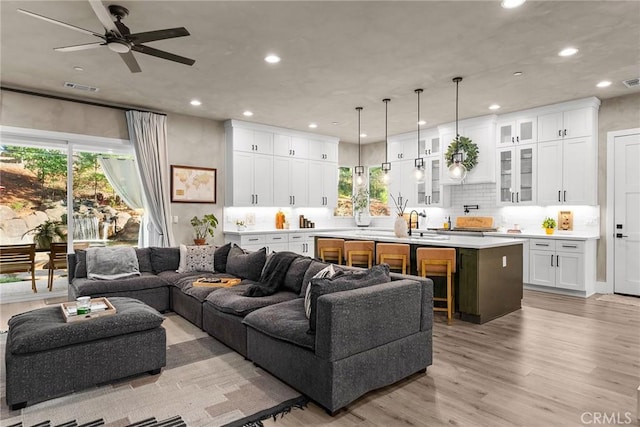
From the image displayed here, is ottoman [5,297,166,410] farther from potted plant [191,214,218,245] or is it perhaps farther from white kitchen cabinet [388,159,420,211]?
white kitchen cabinet [388,159,420,211]

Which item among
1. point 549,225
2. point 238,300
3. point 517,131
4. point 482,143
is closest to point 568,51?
point 517,131

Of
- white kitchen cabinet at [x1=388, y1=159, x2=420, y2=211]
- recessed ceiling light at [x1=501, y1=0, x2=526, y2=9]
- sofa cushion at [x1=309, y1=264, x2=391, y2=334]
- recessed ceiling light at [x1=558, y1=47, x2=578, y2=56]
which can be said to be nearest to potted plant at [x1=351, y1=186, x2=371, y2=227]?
white kitchen cabinet at [x1=388, y1=159, x2=420, y2=211]

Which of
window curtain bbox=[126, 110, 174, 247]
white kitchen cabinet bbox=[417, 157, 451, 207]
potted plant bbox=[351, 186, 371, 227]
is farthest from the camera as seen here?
potted plant bbox=[351, 186, 371, 227]

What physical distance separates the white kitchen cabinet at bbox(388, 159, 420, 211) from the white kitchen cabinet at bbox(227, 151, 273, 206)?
115 inches

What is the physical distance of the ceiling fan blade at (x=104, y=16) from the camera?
8.54 ft

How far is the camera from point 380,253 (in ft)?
16.5

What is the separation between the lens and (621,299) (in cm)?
559

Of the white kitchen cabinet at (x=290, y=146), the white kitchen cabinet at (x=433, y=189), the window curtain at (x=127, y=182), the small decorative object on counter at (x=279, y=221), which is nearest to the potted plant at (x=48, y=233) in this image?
the window curtain at (x=127, y=182)

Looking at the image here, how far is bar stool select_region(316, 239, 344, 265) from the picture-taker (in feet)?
19.2

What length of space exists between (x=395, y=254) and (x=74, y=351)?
11.6 feet

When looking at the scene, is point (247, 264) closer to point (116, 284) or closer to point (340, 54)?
point (116, 284)

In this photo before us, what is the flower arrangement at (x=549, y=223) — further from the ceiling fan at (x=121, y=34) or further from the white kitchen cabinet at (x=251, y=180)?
the ceiling fan at (x=121, y=34)

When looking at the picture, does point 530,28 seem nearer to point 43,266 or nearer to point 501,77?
point 501,77

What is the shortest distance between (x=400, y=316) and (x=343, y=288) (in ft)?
1.70
